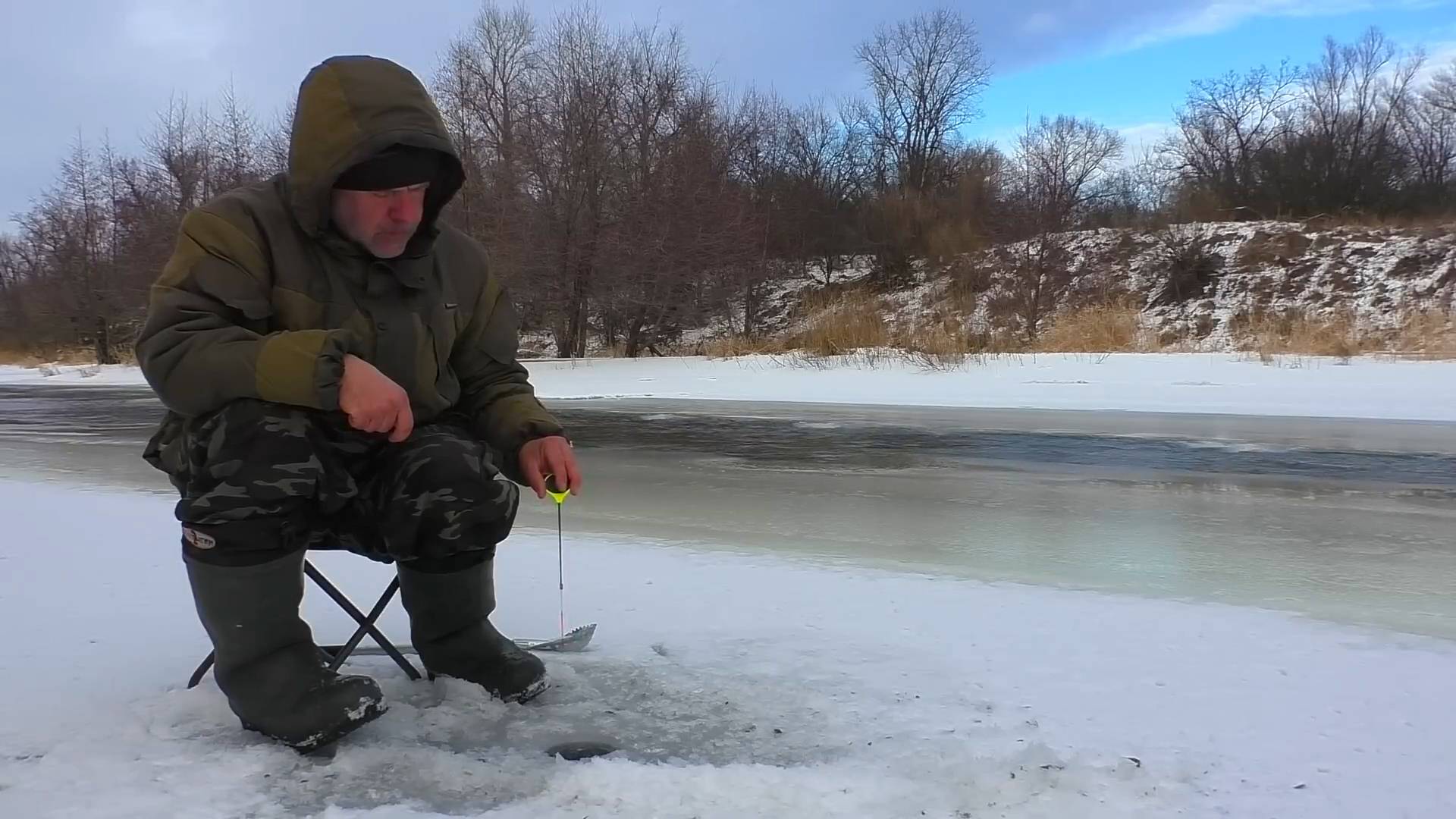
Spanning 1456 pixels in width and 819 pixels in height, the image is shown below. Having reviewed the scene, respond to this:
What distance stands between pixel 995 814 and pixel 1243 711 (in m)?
0.67

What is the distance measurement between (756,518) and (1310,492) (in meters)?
2.64

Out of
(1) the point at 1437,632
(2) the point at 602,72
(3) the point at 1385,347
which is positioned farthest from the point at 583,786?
(2) the point at 602,72

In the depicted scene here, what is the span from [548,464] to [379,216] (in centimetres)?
53

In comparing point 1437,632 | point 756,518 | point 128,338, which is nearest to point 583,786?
point 1437,632

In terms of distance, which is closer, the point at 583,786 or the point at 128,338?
the point at 583,786

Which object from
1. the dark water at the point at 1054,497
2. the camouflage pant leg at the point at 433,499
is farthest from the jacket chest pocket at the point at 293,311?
the dark water at the point at 1054,497

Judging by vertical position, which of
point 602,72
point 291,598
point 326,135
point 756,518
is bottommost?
point 756,518

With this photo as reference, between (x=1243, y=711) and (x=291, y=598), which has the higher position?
(x=291, y=598)

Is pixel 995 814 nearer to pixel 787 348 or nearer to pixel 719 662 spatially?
pixel 719 662

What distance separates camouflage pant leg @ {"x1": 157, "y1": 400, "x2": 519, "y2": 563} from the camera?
144cm

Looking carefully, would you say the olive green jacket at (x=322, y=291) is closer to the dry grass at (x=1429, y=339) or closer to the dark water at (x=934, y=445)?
the dark water at (x=934, y=445)

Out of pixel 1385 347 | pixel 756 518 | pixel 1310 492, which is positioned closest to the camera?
pixel 756 518

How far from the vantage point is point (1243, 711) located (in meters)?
1.75

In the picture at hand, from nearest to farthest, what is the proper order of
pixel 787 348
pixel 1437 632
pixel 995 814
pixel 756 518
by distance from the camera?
pixel 995 814, pixel 1437 632, pixel 756 518, pixel 787 348
